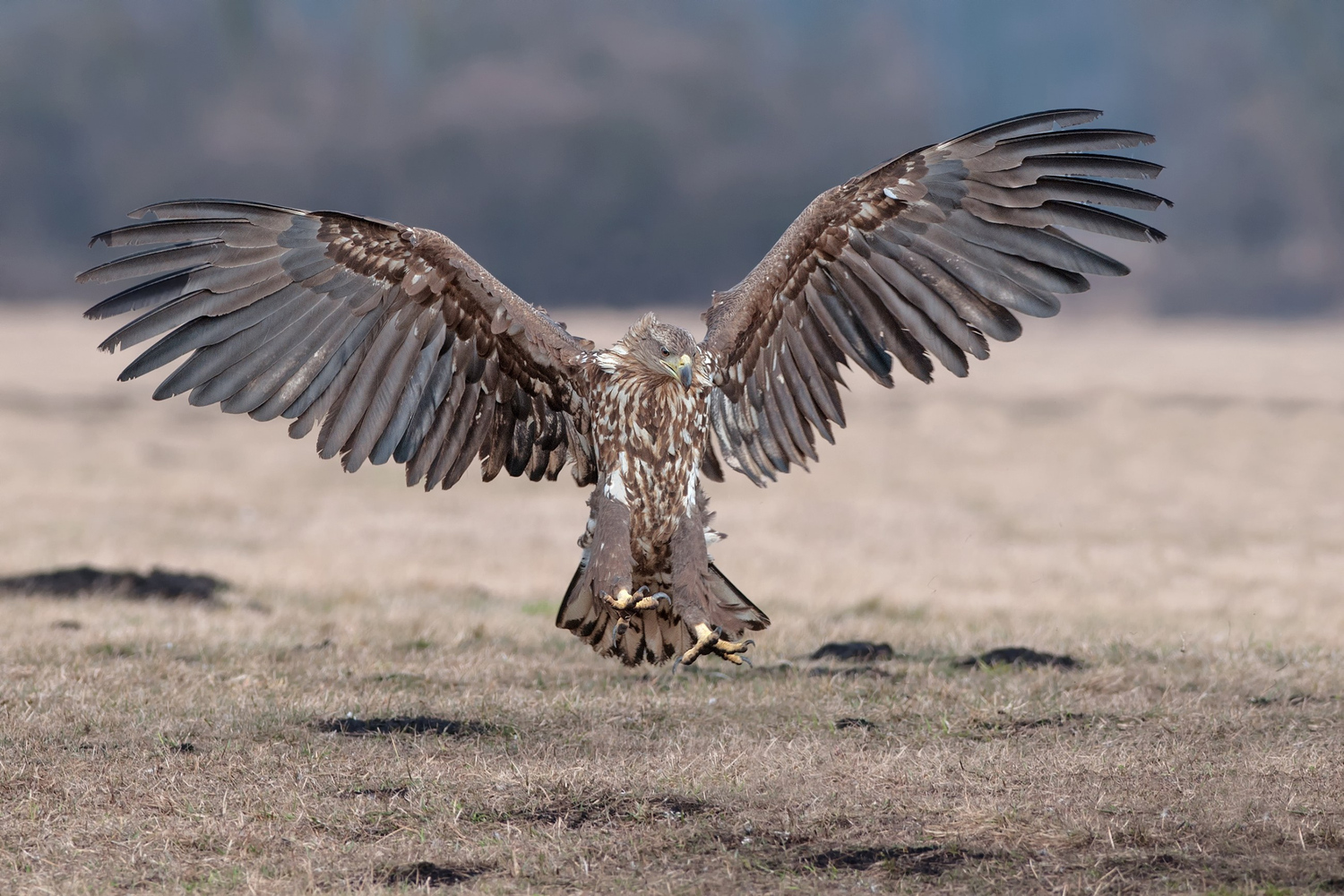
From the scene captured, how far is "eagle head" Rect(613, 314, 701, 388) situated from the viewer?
773cm

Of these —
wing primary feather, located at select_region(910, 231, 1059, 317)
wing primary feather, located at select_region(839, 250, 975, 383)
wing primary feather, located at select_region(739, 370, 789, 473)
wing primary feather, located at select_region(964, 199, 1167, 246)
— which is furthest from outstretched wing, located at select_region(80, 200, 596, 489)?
wing primary feather, located at select_region(964, 199, 1167, 246)

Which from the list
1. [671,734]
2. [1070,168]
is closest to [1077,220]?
[1070,168]

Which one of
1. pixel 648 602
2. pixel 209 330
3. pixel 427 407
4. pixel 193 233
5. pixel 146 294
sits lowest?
pixel 648 602

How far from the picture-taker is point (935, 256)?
8.46 m

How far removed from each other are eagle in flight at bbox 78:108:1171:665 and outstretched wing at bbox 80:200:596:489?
0.01 metres

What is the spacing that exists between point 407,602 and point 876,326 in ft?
23.9

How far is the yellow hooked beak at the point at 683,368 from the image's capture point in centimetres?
761

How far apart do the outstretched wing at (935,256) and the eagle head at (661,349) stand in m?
0.56

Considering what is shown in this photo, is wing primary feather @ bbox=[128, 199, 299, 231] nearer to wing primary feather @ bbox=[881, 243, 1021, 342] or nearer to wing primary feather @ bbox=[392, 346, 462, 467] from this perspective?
wing primary feather @ bbox=[392, 346, 462, 467]

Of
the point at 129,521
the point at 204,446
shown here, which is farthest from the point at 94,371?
the point at 129,521

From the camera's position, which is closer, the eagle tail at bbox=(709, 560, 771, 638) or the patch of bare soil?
the eagle tail at bbox=(709, 560, 771, 638)

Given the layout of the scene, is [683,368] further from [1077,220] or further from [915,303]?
[1077,220]

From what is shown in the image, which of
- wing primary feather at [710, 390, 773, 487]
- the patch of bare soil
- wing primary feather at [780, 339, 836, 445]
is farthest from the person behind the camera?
the patch of bare soil

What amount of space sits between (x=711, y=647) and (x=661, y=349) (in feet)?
5.43
